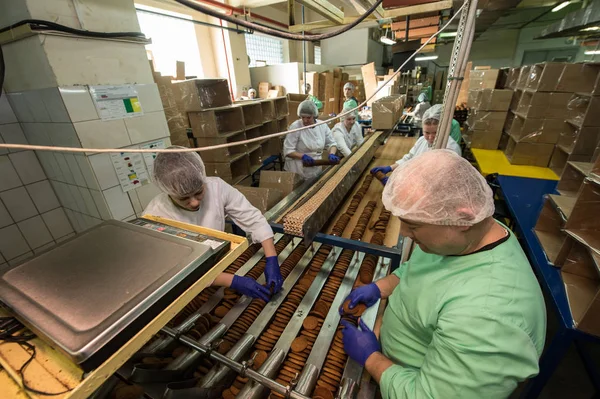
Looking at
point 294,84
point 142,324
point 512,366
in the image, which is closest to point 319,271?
point 512,366

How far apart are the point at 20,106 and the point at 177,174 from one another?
1742 mm

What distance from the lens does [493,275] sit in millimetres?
750

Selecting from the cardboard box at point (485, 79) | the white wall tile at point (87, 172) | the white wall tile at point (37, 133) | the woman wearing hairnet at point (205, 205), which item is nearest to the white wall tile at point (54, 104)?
the white wall tile at point (37, 133)

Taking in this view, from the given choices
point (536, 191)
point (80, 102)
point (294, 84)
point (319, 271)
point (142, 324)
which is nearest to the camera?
point (142, 324)

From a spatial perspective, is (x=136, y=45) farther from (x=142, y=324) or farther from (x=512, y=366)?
(x=512, y=366)

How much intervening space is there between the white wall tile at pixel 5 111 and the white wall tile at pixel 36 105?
0.27 meters

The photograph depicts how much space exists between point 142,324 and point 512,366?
93 cm

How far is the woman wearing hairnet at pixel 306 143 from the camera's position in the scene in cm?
337

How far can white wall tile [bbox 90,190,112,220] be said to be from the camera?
75.3 inches

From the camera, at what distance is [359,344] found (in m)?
1.01

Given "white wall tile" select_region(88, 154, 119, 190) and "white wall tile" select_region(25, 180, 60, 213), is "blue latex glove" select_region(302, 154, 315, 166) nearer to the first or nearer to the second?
"white wall tile" select_region(88, 154, 119, 190)

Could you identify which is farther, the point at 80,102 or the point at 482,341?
the point at 80,102

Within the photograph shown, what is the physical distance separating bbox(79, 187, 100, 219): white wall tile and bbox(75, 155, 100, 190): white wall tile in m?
0.10

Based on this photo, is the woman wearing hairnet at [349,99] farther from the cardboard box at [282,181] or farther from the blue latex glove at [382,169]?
the cardboard box at [282,181]
